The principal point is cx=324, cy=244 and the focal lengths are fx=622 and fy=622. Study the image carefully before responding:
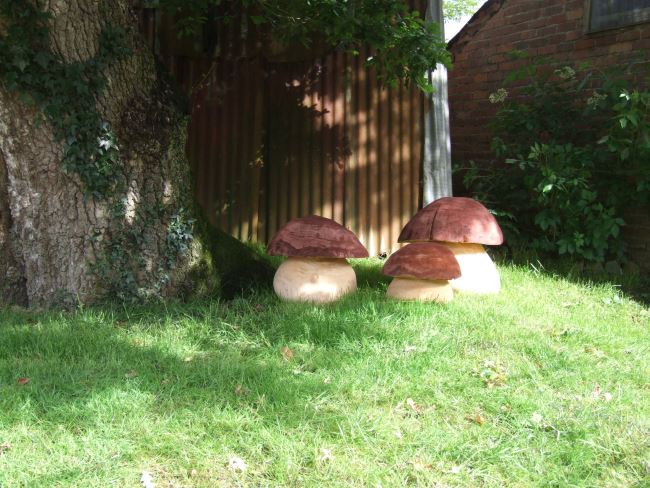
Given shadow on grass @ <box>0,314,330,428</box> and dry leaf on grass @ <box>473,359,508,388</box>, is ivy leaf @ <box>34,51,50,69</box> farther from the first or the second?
dry leaf on grass @ <box>473,359,508,388</box>

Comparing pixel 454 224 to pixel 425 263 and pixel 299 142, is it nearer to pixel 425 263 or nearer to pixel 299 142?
pixel 425 263

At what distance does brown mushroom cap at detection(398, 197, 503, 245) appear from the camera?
575cm

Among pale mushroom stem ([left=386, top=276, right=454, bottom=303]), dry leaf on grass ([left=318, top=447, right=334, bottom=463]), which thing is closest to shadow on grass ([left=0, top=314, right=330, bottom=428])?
dry leaf on grass ([left=318, top=447, right=334, bottom=463])

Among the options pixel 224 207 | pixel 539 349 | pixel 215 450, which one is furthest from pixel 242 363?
pixel 224 207

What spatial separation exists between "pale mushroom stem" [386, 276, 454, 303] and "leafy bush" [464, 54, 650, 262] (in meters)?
2.24

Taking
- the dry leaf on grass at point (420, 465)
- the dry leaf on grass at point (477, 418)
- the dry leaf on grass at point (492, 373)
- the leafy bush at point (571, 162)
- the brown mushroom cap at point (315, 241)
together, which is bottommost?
the dry leaf on grass at point (420, 465)

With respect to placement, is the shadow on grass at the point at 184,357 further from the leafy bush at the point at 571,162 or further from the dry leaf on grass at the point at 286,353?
the leafy bush at the point at 571,162

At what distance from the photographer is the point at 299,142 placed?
7.84 metres

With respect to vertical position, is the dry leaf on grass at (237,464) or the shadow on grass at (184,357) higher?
the shadow on grass at (184,357)

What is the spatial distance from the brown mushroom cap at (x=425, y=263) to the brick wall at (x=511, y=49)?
3258 millimetres

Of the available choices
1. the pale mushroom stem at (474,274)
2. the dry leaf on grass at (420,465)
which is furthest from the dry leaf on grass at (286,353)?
the pale mushroom stem at (474,274)

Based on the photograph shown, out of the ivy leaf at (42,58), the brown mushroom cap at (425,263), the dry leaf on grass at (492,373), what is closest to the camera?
the dry leaf on grass at (492,373)

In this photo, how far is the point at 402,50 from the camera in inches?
219

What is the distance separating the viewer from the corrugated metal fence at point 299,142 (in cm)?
777
